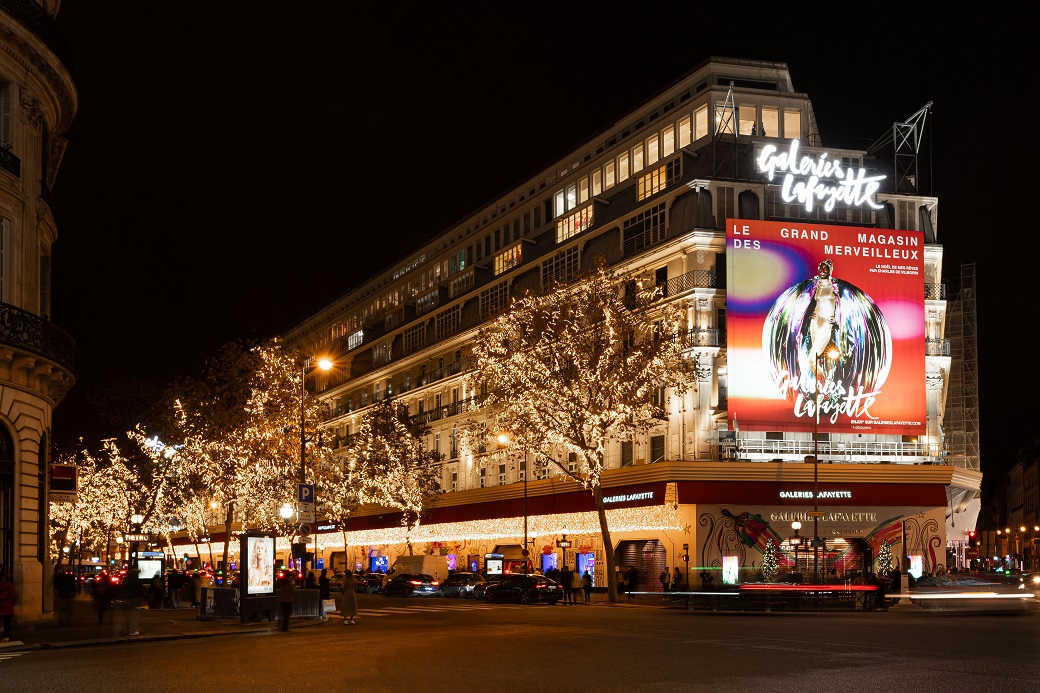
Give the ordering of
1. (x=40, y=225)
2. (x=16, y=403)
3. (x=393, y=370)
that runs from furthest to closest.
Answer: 1. (x=393, y=370)
2. (x=40, y=225)
3. (x=16, y=403)

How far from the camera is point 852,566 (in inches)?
2248

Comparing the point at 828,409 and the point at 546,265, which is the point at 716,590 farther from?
the point at 546,265

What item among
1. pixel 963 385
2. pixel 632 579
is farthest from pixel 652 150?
pixel 963 385

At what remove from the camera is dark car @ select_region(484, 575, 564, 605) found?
49.1 metres

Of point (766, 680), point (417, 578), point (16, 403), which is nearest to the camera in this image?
point (766, 680)

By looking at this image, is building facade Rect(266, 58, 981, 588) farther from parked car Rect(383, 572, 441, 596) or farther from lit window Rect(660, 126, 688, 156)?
parked car Rect(383, 572, 441, 596)

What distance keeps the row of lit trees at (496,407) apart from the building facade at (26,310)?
12.0m

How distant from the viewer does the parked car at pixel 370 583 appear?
6569 cm

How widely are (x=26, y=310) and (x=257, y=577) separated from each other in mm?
10013

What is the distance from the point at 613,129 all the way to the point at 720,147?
9.78 m

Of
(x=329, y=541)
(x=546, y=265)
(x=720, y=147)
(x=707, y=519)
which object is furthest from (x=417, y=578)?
(x=329, y=541)

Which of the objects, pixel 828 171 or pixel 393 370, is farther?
pixel 393 370

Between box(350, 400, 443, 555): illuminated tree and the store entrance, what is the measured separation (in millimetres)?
17383

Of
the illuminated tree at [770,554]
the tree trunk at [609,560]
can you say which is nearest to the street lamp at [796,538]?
the illuminated tree at [770,554]
